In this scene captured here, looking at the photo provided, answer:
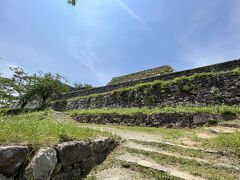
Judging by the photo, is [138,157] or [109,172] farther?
[138,157]

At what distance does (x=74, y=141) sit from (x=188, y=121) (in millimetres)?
5620

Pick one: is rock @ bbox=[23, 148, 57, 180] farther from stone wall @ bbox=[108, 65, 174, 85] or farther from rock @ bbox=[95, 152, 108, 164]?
stone wall @ bbox=[108, 65, 174, 85]

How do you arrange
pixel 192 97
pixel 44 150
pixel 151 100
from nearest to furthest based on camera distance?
pixel 44 150 < pixel 192 97 < pixel 151 100

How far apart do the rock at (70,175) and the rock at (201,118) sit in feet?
18.1

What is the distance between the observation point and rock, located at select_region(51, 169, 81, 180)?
164 inches

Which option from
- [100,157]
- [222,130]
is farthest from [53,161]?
[222,130]

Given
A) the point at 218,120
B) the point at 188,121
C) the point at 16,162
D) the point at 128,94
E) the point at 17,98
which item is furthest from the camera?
the point at 17,98

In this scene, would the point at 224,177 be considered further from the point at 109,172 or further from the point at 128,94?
the point at 128,94

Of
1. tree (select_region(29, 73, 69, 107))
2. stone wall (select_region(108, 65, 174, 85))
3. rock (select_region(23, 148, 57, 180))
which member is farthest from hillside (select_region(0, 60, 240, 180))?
tree (select_region(29, 73, 69, 107))

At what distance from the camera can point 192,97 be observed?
11586 millimetres

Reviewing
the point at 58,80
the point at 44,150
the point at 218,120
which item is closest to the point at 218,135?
the point at 218,120

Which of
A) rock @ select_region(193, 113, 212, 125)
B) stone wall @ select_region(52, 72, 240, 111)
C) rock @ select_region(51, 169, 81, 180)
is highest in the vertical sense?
stone wall @ select_region(52, 72, 240, 111)

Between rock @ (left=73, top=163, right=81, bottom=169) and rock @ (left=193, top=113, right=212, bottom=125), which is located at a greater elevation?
rock @ (left=193, top=113, right=212, bottom=125)

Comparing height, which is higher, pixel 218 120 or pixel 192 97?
pixel 192 97
